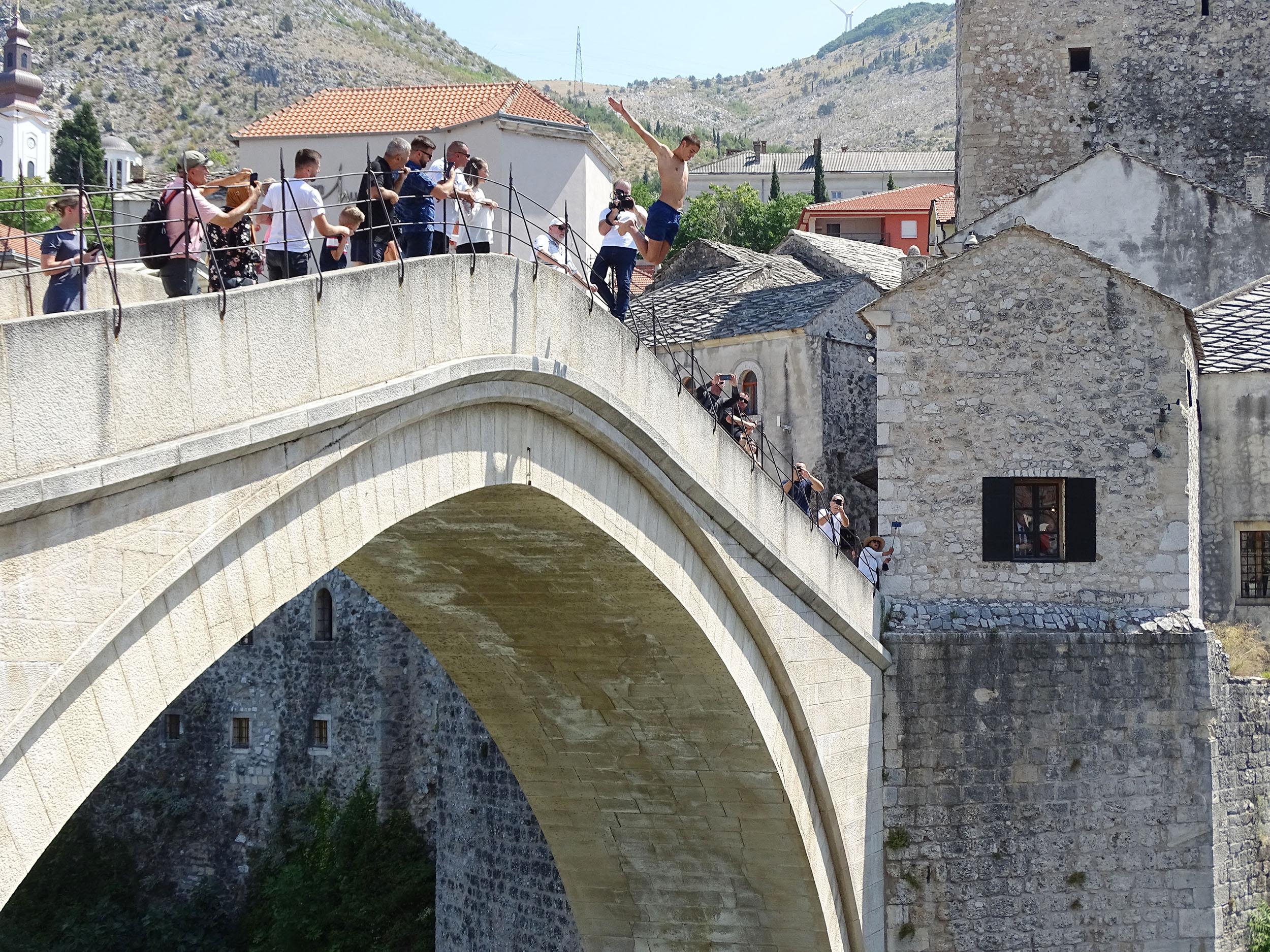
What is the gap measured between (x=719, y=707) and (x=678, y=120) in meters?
147

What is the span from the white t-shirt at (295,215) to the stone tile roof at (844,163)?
265ft

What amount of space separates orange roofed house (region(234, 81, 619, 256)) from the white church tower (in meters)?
54.9

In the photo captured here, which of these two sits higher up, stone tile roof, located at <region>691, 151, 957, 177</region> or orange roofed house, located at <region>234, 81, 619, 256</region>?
stone tile roof, located at <region>691, 151, 957, 177</region>

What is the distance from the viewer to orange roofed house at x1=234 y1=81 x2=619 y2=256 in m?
30.1

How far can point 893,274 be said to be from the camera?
29641mm

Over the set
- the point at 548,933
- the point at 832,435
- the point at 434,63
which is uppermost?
the point at 434,63

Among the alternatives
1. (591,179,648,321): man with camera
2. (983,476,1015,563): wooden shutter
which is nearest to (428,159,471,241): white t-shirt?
(591,179,648,321): man with camera

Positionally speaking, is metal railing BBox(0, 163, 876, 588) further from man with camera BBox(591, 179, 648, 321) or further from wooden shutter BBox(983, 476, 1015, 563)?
wooden shutter BBox(983, 476, 1015, 563)

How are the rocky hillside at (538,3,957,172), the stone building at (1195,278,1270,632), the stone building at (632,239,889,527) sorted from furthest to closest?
the rocky hillside at (538,3,957,172), the stone building at (632,239,889,527), the stone building at (1195,278,1270,632)

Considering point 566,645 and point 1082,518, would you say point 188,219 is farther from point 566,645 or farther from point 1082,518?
point 1082,518

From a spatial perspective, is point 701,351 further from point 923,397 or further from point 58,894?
point 58,894

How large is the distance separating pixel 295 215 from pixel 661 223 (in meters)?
3.85

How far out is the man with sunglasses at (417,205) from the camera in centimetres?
1103

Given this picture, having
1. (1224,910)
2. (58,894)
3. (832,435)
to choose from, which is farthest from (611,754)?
(58,894)
